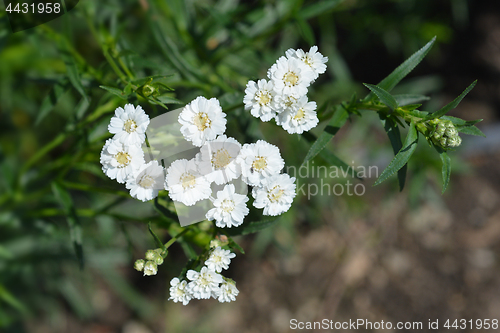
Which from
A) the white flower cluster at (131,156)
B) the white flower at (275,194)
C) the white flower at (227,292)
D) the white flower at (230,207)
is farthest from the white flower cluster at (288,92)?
the white flower at (227,292)

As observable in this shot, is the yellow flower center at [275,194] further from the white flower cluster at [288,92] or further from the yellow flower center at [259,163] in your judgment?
the white flower cluster at [288,92]

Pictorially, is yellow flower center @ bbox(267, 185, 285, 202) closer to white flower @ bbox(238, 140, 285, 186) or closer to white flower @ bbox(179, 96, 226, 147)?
white flower @ bbox(238, 140, 285, 186)

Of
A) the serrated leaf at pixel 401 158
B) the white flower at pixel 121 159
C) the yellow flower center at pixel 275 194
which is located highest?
the white flower at pixel 121 159

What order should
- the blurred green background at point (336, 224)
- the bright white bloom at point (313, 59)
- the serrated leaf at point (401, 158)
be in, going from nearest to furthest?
the serrated leaf at point (401, 158)
the bright white bloom at point (313, 59)
the blurred green background at point (336, 224)

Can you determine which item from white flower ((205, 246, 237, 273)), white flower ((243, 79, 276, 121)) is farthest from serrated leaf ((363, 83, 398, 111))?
white flower ((205, 246, 237, 273))

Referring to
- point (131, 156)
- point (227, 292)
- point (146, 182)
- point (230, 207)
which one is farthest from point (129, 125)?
point (227, 292)

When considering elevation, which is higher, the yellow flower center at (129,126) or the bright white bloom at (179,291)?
the yellow flower center at (129,126)

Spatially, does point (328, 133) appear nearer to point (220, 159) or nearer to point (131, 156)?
point (220, 159)
